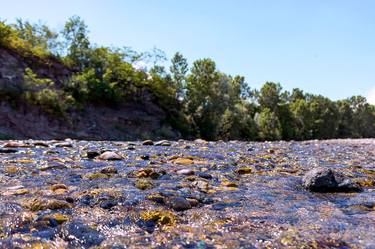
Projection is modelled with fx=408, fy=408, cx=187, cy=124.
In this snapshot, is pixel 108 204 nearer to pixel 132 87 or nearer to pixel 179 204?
pixel 179 204

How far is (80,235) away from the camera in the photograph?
356 centimetres

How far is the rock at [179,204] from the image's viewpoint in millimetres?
4520

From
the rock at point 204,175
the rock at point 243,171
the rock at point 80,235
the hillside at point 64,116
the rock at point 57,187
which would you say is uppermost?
the hillside at point 64,116

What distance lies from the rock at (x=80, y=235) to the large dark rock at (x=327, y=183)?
3.43 m

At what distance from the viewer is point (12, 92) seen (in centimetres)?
2833

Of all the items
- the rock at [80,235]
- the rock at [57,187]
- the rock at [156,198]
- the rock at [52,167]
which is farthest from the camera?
the rock at [52,167]

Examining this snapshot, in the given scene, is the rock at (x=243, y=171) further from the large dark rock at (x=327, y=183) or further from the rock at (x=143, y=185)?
the rock at (x=143, y=185)

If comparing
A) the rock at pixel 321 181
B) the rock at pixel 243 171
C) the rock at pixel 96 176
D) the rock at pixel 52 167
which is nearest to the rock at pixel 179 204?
the rock at pixel 96 176

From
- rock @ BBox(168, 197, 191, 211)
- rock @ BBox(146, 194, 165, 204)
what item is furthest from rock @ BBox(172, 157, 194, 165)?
rock @ BBox(168, 197, 191, 211)

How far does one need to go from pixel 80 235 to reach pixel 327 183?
12.1 ft

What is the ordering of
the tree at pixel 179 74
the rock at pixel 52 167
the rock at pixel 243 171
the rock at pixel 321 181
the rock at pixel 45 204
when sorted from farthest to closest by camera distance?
the tree at pixel 179 74
the rock at pixel 243 171
the rock at pixel 52 167
the rock at pixel 321 181
the rock at pixel 45 204

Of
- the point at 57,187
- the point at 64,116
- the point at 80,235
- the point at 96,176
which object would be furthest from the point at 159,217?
the point at 64,116

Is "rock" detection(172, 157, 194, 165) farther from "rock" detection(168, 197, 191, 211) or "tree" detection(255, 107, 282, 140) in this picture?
"tree" detection(255, 107, 282, 140)

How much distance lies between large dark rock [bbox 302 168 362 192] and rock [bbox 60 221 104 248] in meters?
3.43
